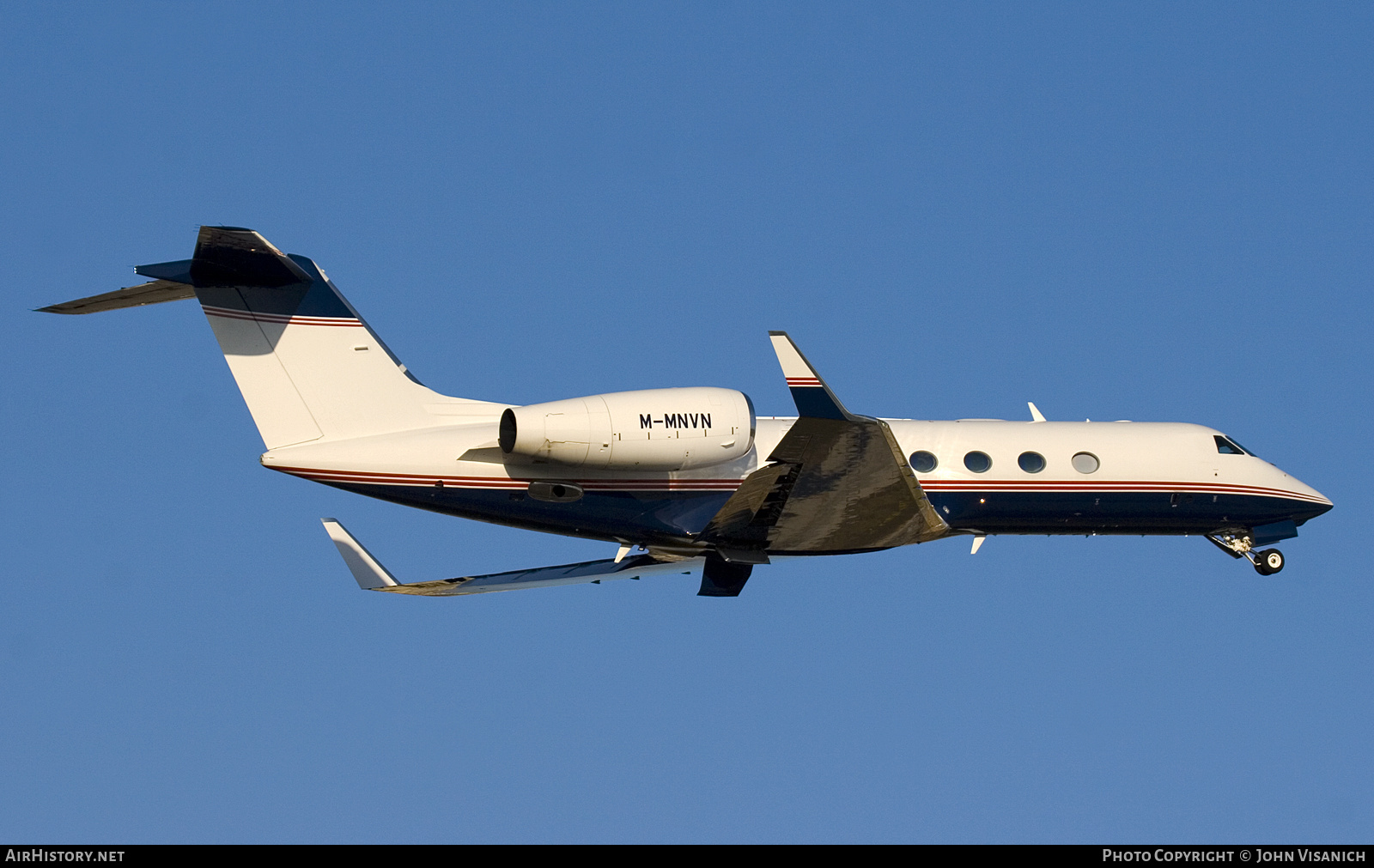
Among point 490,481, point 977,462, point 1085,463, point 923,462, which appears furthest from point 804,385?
point 1085,463

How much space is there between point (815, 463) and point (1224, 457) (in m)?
7.59

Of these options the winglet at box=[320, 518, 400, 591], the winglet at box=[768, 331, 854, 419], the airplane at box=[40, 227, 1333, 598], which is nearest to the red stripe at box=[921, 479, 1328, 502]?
the airplane at box=[40, 227, 1333, 598]

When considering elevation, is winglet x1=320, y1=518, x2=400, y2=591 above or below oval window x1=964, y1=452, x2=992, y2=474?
below

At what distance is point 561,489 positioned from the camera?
700 inches

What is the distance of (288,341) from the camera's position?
17.3m

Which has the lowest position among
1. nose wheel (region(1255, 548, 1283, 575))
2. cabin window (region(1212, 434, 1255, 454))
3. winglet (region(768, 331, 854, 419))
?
winglet (region(768, 331, 854, 419))

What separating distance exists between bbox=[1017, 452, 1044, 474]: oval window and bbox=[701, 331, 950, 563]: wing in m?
1.66

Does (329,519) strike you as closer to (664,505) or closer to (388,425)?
(388,425)

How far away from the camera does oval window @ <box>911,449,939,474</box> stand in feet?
63.2

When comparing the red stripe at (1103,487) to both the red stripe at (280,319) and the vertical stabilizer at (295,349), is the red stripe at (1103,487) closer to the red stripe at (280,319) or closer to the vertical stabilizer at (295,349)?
the vertical stabilizer at (295,349)

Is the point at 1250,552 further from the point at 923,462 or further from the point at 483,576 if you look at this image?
the point at 483,576

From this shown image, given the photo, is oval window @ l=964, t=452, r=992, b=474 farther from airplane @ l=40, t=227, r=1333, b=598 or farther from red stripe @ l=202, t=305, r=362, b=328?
red stripe @ l=202, t=305, r=362, b=328

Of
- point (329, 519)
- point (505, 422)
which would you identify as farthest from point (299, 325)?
point (329, 519)

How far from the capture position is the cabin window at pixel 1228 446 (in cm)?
2114
